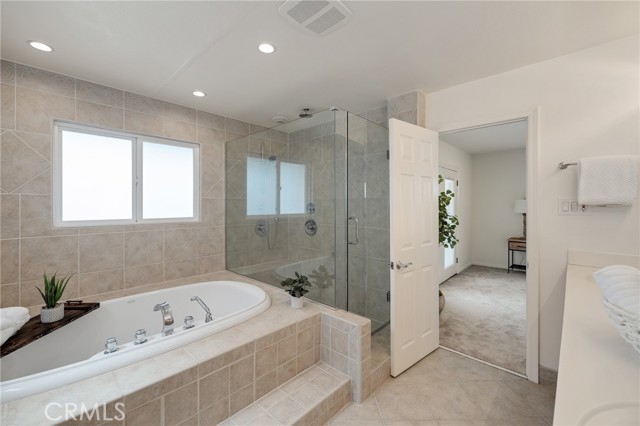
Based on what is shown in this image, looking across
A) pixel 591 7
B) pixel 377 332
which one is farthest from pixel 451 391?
pixel 591 7

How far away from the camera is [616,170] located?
5.63ft

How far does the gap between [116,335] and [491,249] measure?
6.28 meters

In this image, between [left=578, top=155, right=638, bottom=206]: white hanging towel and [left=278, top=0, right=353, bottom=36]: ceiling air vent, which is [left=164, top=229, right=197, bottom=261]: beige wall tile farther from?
[left=578, top=155, right=638, bottom=206]: white hanging towel

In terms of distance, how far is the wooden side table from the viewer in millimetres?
5023

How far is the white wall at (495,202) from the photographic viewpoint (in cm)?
539

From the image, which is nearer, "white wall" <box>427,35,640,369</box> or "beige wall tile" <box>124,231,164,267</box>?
"white wall" <box>427,35,640,369</box>

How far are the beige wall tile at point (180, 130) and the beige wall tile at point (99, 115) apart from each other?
1.33 ft

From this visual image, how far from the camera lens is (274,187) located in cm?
308

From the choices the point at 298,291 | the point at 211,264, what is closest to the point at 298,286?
the point at 298,291

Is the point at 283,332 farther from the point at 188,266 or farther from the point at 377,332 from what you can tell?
the point at 188,266

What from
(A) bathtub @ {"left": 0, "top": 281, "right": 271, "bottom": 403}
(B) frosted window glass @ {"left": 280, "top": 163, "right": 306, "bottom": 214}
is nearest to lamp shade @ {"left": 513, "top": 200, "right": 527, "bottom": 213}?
(B) frosted window glass @ {"left": 280, "top": 163, "right": 306, "bottom": 214}

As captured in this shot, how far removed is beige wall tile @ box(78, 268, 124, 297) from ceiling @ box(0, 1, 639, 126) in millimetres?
1735

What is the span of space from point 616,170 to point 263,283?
9.81 ft

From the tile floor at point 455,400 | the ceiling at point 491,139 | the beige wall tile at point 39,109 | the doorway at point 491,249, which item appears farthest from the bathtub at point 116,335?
the ceiling at point 491,139
